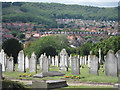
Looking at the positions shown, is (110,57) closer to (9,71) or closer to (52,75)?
(52,75)

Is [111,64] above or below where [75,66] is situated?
above

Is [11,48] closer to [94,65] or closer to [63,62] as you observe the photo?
[63,62]

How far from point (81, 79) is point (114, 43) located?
4332 centimetres

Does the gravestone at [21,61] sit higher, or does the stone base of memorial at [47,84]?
the gravestone at [21,61]

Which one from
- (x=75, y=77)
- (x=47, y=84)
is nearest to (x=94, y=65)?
(x=75, y=77)

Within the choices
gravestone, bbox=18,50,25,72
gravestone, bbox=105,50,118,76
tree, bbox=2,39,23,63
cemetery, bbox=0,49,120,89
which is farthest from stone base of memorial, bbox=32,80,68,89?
tree, bbox=2,39,23,63

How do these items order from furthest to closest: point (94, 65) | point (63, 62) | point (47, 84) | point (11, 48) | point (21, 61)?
point (11, 48)
point (63, 62)
point (21, 61)
point (94, 65)
point (47, 84)

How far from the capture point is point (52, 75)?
122 ft

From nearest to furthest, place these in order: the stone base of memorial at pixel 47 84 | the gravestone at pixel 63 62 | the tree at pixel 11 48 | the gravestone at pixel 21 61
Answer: the stone base of memorial at pixel 47 84, the gravestone at pixel 21 61, the gravestone at pixel 63 62, the tree at pixel 11 48

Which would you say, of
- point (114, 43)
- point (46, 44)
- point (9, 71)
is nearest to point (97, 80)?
point (9, 71)

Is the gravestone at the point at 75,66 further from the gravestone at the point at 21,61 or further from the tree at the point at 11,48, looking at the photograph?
the tree at the point at 11,48

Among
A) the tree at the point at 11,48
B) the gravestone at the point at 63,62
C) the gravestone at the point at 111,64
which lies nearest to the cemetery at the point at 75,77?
the gravestone at the point at 111,64

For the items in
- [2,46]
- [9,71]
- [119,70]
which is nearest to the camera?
[119,70]

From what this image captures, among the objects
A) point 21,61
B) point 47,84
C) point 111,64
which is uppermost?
point 21,61
